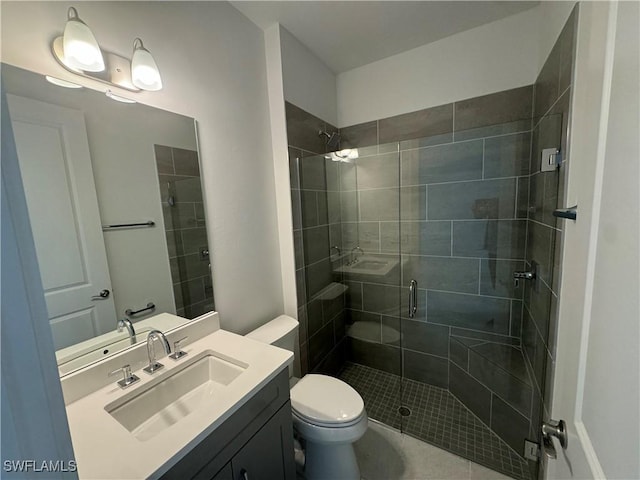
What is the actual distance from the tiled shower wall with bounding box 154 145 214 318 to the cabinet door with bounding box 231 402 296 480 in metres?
0.66

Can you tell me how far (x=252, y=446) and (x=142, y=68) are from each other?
157 cm

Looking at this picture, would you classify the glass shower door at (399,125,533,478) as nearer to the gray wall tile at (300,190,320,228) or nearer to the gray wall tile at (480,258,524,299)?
the gray wall tile at (480,258,524,299)

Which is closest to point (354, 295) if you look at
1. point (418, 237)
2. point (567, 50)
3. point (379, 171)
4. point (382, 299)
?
point (382, 299)

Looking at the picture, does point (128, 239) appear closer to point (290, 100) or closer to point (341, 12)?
point (290, 100)

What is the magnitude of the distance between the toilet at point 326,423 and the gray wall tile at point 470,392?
97 centimetres

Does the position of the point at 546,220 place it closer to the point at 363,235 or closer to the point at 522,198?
the point at 522,198

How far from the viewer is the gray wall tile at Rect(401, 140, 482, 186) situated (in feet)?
6.32

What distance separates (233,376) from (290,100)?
5.57 ft

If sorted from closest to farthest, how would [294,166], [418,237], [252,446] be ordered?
[252,446] → [294,166] → [418,237]

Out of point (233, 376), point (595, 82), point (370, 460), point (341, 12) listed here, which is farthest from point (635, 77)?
point (370, 460)

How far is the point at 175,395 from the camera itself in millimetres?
1162

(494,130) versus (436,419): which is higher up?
(494,130)

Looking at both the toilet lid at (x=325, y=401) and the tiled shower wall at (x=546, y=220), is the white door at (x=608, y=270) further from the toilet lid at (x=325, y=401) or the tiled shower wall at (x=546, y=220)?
the toilet lid at (x=325, y=401)

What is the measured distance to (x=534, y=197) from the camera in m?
1.67
